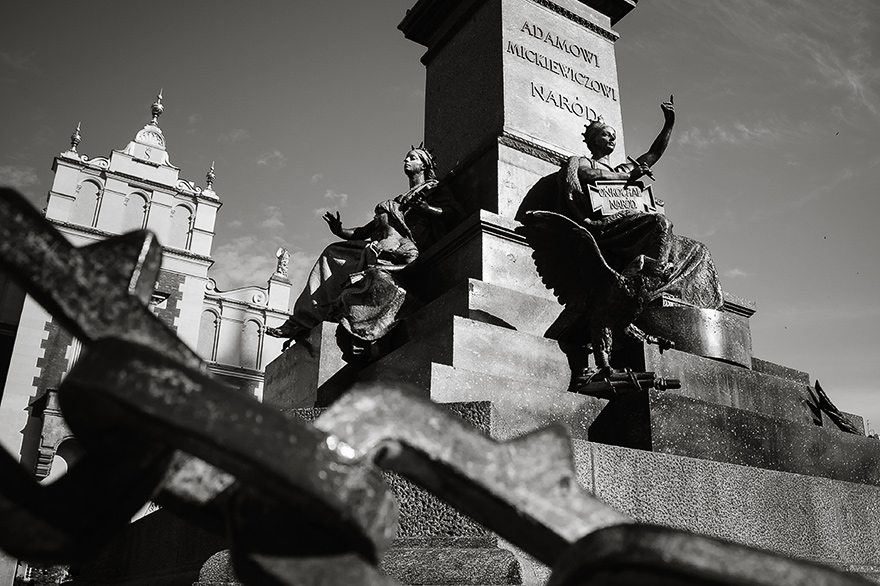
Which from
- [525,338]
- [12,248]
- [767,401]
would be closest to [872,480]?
[767,401]

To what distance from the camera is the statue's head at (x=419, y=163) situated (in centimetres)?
629

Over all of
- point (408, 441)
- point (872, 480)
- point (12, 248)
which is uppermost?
point (872, 480)

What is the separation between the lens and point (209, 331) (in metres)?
30.2

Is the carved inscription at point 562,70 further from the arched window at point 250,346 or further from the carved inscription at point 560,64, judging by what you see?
the arched window at point 250,346

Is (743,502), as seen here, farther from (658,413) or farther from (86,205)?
(86,205)

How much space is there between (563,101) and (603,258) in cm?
251

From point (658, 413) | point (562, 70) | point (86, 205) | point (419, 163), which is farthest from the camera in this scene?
point (86, 205)

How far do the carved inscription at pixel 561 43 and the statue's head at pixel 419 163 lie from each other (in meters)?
1.50

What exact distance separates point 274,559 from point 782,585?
421 millimetres

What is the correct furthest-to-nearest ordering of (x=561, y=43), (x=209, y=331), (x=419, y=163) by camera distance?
1. (x=209, y=331)
2. (x=561, y=43)
3. (x=419, y=163)

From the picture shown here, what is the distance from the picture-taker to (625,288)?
4512 mm

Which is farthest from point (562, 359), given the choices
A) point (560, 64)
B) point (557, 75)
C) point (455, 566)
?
point (560, 64)

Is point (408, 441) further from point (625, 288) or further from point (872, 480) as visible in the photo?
point (872, 480)

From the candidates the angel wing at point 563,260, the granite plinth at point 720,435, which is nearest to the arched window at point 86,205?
the angel wing at point 563,260
